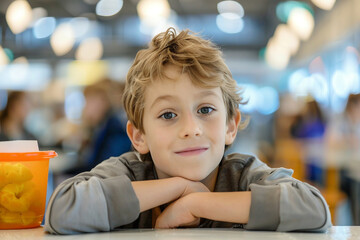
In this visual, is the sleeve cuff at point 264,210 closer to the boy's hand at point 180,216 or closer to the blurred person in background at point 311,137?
the boy's hand at point 180,216

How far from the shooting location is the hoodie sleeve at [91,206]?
925mm

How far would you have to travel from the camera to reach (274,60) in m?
10.5

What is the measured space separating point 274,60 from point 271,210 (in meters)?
9.85

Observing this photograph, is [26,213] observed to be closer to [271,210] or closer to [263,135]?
[271,210]

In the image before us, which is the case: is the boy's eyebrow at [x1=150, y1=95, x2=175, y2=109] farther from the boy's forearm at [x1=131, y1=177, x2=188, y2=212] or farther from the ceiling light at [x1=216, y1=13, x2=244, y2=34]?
the ceiling light at [x1=216, y1=13, x2=244, y2=34]

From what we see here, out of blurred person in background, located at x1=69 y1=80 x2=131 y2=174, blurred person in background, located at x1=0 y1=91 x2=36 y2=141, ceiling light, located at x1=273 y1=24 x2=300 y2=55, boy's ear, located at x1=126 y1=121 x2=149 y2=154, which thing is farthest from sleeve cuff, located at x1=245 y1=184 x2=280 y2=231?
ceiling light, located at x1=273 y1=24 x2=300 y2=55

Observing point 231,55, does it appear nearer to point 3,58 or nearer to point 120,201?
point 3,58

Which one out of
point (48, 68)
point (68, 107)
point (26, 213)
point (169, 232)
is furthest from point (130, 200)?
point (48, 68)

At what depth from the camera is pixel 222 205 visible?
996mm

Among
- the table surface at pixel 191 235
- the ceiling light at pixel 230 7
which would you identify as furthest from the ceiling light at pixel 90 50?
the table surface at pixel 191 235

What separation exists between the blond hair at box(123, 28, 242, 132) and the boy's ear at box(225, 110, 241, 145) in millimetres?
19

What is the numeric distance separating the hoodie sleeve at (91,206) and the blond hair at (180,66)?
0.29m

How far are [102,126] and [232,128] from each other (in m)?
1.80

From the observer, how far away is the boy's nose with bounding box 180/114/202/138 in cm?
108
